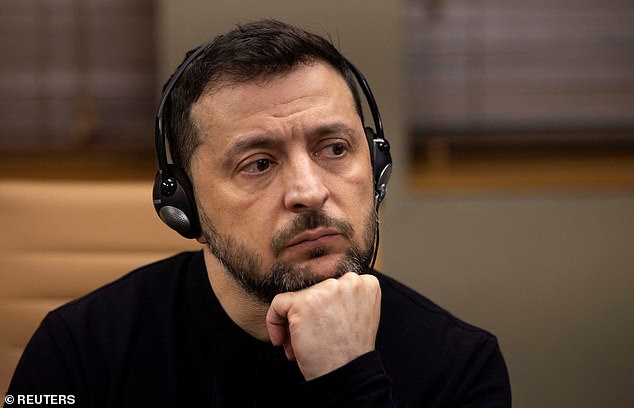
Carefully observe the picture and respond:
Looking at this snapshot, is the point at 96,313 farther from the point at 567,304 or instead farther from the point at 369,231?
the point at 567,304

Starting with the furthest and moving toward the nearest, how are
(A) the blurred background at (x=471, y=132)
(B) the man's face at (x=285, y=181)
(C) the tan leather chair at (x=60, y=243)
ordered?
(A) the blurred background at (x=471, y=132), (C) the tan leather chair at (x=60, y=243), (B) the man's face at (x=285, y=181)

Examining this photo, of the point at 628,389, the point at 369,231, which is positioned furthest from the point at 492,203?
the point at 369,231

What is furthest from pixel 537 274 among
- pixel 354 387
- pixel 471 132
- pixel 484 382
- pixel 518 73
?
pixel 354 387

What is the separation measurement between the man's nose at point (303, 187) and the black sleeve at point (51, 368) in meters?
0.43

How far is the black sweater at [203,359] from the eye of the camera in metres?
1.26

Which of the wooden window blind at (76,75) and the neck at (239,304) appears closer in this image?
A: the neck at (239,304)

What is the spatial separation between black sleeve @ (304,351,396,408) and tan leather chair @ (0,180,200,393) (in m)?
0.55

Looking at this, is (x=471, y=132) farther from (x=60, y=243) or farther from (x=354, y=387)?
(x=354, y=387)

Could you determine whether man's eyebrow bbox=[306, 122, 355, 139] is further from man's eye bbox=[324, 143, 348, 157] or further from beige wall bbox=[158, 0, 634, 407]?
beige wall bbox=[158, 0, 634, 407]

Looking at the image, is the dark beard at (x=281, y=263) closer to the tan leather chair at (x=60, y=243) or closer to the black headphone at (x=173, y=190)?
the black headphone at (x=173, y=190)

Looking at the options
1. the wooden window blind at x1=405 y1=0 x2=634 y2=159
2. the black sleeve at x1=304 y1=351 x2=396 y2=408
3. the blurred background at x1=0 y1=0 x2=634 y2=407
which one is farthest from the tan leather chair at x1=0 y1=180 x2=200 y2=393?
the wooden window blind at x1=405 y1=0 x2=634 y2=159

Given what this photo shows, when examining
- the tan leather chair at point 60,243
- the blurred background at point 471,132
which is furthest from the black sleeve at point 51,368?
the blurred background at point 471,132

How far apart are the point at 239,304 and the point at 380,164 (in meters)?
0.31

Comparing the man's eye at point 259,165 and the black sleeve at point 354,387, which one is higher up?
the man's eye at point 259,165
